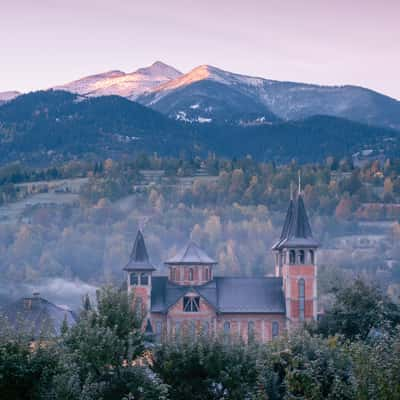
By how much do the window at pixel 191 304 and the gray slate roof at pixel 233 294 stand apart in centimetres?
62

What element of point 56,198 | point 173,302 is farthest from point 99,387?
point 56,198

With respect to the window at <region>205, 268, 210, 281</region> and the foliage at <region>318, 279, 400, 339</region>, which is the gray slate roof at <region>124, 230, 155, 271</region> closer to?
the window at <region>205, 268, 210, 281</region>

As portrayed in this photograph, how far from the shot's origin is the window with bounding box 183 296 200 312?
9975 cm

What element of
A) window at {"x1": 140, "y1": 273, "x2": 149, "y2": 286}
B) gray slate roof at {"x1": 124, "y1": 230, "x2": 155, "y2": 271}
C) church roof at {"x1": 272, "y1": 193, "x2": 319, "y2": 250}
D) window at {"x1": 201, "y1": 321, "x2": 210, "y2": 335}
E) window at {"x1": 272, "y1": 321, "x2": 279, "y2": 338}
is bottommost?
window at {"x1": 272, "y1": 321, "x2": 279, "y2": 338}

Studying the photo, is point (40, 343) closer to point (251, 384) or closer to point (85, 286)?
point (251, 384)

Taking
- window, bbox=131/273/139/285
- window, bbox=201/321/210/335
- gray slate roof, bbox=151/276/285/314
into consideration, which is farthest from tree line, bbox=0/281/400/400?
window, bbox=131/273/139/285

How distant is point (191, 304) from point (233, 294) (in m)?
4.11

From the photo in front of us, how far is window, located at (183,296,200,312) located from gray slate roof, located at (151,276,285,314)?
62 cm

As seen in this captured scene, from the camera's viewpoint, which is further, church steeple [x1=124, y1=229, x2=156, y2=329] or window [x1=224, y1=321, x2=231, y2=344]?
church steeple [x1=124, y1=229, x2=156, y2=329]

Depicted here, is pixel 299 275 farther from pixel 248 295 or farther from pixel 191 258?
pixel 191 258

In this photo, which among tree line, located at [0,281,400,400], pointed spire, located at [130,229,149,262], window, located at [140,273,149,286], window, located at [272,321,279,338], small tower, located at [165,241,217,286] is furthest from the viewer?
small tower, located at [165,241,217,286]

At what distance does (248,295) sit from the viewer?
101750 mm

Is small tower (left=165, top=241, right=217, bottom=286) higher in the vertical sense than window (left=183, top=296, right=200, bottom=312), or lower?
higher

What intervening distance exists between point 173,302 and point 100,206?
90.8 metres
